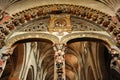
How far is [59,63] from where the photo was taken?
23.7 feet

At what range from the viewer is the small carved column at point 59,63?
6941 mm

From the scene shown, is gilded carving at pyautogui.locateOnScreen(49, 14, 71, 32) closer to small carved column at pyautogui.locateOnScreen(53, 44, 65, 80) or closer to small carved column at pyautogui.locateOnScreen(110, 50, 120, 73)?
small carved column at pyautogui.locateOnScreen(53, 44, 65, 80)

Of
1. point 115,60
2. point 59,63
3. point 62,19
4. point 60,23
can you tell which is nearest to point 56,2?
point 62,19

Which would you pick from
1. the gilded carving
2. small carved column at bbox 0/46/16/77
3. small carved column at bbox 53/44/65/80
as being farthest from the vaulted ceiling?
small carved column at bbox 53/44/65/80

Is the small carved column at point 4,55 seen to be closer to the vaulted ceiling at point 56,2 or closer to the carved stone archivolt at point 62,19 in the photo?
the carved stone archivolt at point 62,19

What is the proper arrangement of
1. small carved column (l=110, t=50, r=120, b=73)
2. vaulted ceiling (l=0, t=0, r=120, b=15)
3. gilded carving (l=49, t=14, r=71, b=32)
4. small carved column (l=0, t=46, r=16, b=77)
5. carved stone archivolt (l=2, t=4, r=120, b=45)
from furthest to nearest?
vaulted ceiling (l=0, t=0, r=120, b=15), gilded carving (l=49, t=14, r=71, b=32), carved stone archivolt (l=2, t=4, r=120, b=45), small carved column (l=0, t=46, r=16, b=77), small carved column (l=110, t=50, r=120, b=73)

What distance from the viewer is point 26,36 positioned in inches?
327

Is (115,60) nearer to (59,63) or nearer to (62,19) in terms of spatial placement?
(59,63)

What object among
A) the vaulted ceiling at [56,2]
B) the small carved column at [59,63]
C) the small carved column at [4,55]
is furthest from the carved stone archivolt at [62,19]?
the small carved column at [59,63]

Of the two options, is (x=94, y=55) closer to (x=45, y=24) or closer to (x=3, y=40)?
(x=45, y=24)

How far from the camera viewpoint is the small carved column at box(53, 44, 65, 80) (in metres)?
6.94

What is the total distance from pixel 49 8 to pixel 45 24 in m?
0.83

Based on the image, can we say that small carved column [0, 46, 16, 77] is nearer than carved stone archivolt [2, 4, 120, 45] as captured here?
Yes

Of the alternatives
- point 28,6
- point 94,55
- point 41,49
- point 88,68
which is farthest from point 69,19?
point 41,49
